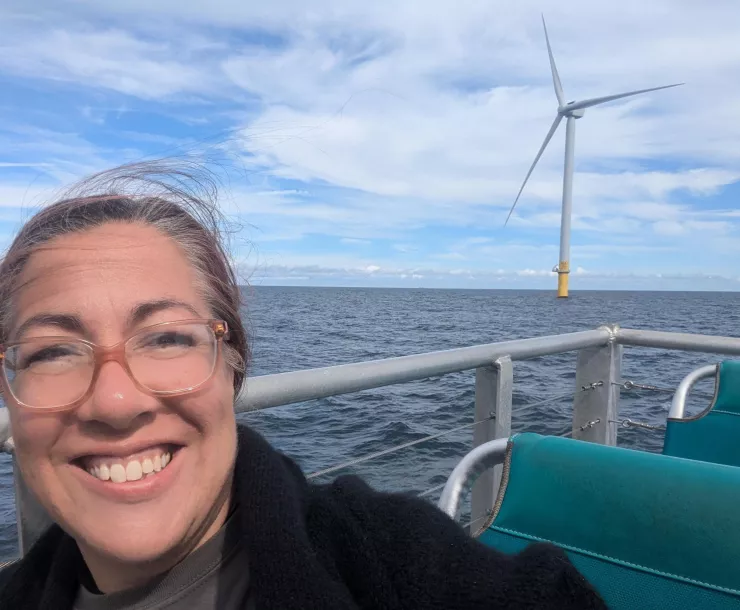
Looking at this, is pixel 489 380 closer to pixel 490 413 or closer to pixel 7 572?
pixel 490 413

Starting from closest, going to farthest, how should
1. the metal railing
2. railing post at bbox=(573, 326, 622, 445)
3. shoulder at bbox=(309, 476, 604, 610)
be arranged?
shoulder at bbox=(309, 476, 604, 610) < the metal railing < railing post at bbox=(573, 326, 622, 445)

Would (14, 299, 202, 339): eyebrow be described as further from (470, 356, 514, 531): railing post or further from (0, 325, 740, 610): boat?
(470, 356, 514, 531): railing post

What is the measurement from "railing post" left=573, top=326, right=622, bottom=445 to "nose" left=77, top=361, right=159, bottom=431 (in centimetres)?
310

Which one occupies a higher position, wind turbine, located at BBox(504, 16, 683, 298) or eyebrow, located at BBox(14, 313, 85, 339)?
wind turbine, located at BBox(504, 16, 683, 298)

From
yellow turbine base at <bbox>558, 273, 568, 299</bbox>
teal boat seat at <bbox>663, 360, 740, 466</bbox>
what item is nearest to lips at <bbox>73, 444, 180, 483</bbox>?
teal boat seat at <bbox>663, 360, 740, 466</bbox>

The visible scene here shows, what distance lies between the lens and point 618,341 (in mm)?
3861

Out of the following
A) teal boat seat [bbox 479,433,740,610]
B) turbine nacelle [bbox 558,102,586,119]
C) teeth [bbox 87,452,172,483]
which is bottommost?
teal boat seat [bbox 479,433,740,610]

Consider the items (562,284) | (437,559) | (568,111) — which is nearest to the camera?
(437,559)

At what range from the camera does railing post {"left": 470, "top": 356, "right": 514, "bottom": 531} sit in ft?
9.34

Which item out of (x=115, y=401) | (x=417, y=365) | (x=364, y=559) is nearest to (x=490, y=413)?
(x=417, y=365)

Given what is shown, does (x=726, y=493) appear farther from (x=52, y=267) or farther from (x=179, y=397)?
(x=52, y=267)

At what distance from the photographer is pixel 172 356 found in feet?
4.33

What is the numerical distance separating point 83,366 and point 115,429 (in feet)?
0.45

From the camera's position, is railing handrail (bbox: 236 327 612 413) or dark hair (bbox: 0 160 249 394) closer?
dark hair (bbox: 0 160 249 394)
